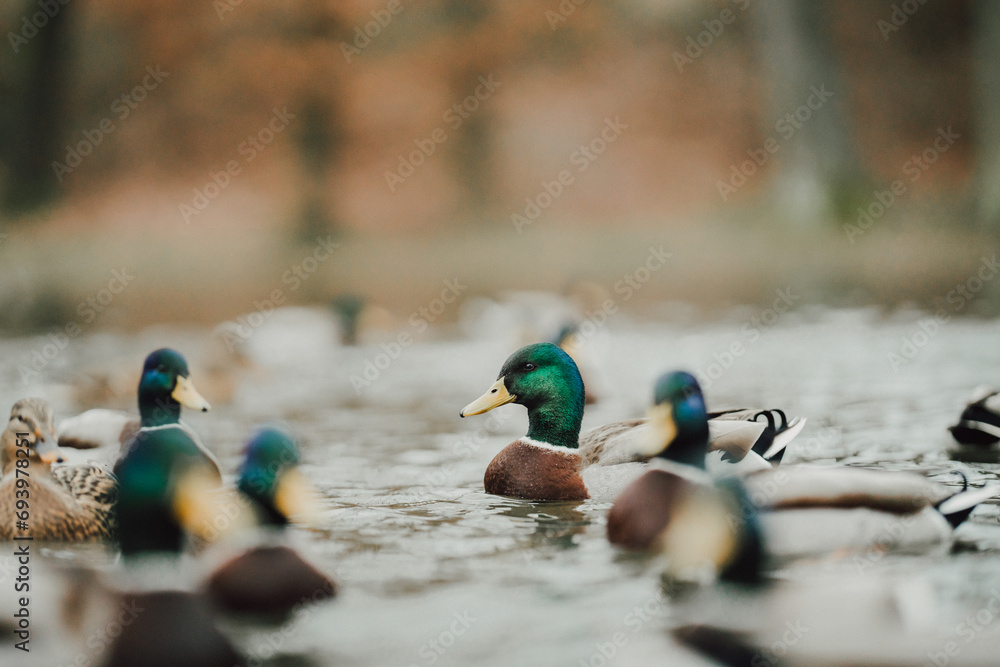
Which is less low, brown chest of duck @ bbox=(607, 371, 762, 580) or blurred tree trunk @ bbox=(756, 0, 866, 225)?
blurred tree trunk @ bbox=(756, 0, 866, 225)

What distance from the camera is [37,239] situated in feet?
64.4

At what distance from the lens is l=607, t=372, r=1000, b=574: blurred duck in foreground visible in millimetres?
3436

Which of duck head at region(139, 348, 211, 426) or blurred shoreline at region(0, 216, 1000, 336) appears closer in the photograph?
duck head at region(139, 348, 211, 426)

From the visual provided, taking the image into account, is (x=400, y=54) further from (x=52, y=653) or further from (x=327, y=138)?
(x=52, y=653)

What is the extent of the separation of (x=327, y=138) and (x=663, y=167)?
717cm

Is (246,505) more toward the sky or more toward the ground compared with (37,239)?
more toward the ground

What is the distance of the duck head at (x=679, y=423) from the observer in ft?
13.7

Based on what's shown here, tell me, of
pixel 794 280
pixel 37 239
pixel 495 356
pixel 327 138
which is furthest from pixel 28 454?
pixel 327 138

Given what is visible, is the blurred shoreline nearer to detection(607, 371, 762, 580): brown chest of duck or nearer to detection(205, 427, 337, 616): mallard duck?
detection(607, 371, 762, 580): brown chest of duck
